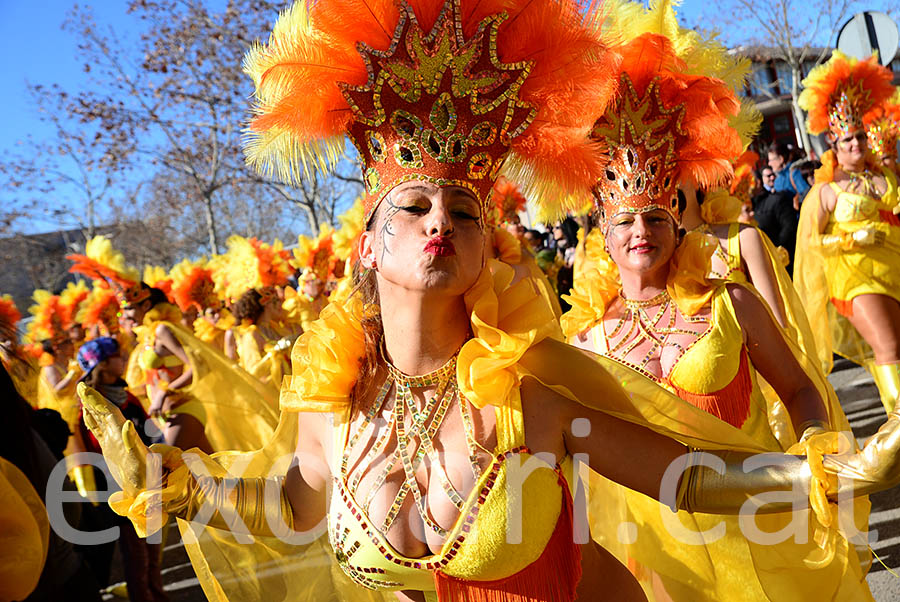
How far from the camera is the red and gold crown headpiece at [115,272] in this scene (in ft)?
22.8

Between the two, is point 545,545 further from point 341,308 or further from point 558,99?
point 558,99

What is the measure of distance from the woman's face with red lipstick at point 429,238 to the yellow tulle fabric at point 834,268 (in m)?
4.64

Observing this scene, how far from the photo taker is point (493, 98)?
6.65ft

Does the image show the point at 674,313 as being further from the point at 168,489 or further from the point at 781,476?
the point at 168,489

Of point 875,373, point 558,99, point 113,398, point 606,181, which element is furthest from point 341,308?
point 875,373

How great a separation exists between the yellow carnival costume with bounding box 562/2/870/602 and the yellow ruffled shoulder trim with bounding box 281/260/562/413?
3.14 ft

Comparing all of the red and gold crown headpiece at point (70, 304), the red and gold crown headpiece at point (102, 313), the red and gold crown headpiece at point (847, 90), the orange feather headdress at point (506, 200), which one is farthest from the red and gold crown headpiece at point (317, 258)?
the red and gold crown headpiece at point (847, 90)

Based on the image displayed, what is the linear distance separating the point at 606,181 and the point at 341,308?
129cm

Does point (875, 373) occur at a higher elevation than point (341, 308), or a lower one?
lower

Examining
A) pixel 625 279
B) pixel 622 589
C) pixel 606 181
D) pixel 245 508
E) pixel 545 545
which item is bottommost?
pixel 622 589

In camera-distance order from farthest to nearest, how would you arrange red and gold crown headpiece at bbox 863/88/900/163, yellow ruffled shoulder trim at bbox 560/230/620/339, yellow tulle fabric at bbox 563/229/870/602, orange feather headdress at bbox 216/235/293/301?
orange feather headdress at bbox 216/235/293/301, red and gold crown headpiece at bbox 863/88/900/163, yellow ruffled shoulder trim at bbox 560/230/620/339, yellow tulle fabric at bbox 563/229/870/602

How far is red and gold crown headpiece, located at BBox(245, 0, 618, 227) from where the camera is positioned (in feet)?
6.51

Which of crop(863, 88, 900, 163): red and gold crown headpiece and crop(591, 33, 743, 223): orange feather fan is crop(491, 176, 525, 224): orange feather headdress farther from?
crop(591, 33, 743, 223): orange feather fan

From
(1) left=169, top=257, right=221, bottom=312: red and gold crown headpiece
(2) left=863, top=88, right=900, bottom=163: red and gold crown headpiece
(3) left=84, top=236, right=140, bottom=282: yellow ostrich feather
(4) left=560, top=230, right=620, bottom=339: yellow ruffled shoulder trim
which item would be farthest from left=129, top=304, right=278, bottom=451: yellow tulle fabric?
(2) left=863, top=88, right=900, bottom=163: red and gold crown headpiece
